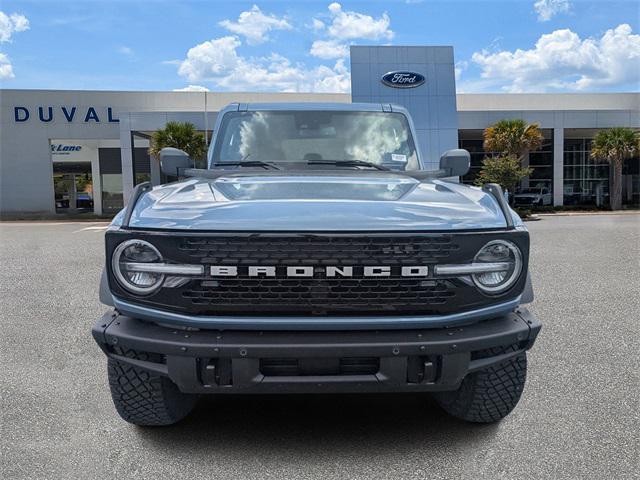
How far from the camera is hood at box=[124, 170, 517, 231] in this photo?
2512mm

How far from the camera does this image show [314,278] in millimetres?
2506

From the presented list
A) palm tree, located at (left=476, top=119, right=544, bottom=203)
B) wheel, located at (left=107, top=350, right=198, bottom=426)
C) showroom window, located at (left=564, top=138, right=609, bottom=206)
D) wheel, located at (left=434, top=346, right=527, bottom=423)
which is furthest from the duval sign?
wheel, located at (left=434, top=346, right=527, bottom=423)

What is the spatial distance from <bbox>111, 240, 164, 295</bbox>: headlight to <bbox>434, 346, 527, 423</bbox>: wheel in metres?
1.78

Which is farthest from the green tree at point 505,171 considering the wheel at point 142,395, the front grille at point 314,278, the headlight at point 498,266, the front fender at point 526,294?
the wheel at point 142,395

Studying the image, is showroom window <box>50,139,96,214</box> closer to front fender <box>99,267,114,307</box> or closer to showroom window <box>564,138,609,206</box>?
showroom window <box>564,138,609,206</box>

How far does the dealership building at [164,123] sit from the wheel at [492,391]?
19.4m

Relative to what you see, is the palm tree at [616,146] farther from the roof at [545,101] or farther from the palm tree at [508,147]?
the roof at [545,101]

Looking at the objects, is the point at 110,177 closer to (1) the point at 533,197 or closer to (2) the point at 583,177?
(1) the point at 533,197

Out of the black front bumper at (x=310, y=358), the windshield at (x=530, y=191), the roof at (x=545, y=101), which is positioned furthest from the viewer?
the roof at (x=545, y=101)

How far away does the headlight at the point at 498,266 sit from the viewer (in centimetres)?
262

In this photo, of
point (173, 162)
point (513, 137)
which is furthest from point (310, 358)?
point (513, 137)

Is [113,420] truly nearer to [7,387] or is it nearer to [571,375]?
[7,387]

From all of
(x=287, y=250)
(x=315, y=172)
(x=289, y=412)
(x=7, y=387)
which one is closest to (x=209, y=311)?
(x=287, y=250)

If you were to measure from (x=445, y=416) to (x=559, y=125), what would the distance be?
103 feet
